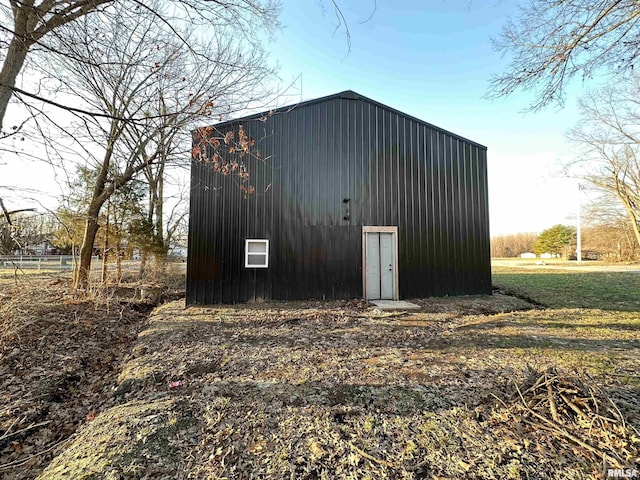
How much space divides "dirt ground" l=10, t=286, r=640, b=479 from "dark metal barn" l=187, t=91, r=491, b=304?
9.95 ft

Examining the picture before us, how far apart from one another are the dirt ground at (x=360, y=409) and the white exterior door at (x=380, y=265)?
3.37 m

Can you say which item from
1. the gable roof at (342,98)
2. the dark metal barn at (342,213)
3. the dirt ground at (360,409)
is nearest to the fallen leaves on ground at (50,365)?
the dirt ground at (360,409)

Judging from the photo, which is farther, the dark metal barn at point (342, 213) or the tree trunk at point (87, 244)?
the tree trunk at point (87, 244)

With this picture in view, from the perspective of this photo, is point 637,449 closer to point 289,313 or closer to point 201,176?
point 289,313

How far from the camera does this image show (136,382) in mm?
3385

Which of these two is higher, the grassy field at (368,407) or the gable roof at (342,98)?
the gable roof at (342,98)

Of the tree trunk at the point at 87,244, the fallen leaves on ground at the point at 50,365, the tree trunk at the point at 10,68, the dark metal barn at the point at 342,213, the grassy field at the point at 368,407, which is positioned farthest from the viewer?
the tree trunk at the point at 87,244

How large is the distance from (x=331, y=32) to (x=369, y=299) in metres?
6.70

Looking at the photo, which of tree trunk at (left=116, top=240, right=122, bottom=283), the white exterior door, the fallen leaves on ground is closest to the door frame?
the white exterior door

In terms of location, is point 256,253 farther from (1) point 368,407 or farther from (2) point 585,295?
(2) point 585,295

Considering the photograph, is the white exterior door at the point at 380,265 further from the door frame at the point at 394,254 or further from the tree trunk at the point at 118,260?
the tree trunk at the point at 118,260

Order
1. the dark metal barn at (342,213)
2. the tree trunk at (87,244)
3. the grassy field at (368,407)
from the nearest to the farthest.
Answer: the grassy field at (368,407), the dark metal barn at (342,213), the tree trunk at (87,244)

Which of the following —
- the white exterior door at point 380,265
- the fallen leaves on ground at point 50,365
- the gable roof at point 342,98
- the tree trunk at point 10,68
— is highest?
the gable roof at point 342,98

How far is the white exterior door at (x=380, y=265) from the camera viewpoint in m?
8.42
